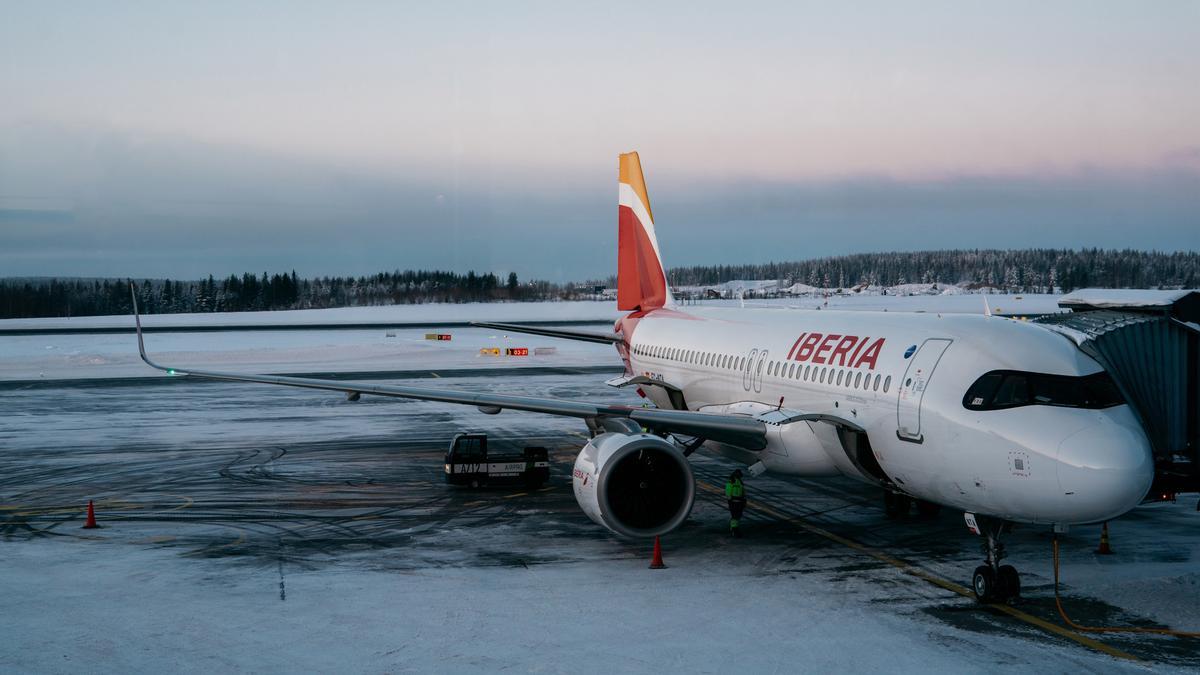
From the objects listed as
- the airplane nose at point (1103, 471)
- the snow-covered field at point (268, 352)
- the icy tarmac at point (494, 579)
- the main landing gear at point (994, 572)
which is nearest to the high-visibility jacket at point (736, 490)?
the icy tarmac at point (494, 579)

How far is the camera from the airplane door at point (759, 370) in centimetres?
2223

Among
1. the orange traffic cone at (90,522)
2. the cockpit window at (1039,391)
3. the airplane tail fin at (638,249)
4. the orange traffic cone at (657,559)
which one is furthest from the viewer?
the airplane tail fin at (638,249)

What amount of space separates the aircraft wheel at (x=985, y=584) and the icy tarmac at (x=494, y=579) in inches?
8.8

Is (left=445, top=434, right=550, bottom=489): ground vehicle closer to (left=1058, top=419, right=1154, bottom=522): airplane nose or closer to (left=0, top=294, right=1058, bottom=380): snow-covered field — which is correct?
(left=1058, top=419, right=1154, bottom=522): airplane nose

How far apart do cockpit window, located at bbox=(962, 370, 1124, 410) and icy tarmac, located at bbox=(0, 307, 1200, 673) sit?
308 cm

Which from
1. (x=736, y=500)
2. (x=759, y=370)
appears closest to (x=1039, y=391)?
(x=736, y=500)

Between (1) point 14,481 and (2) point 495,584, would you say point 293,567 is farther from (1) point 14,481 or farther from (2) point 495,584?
(1) point 14,481

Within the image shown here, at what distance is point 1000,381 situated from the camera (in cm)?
1492

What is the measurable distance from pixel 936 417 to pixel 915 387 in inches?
34.6

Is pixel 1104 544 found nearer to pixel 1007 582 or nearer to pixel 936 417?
pixel 1007 582

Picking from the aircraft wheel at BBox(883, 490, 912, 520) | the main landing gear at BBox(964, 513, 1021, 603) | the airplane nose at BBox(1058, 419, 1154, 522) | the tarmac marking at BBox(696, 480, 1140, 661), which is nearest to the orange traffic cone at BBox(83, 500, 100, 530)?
the tarmac marking at BBox(696, 480, 1140, 661)

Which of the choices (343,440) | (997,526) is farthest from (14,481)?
(997,526)

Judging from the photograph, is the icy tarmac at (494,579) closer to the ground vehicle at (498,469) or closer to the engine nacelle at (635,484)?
the ground vehicle at (498,469)

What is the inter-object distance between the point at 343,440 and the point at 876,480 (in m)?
20.3
